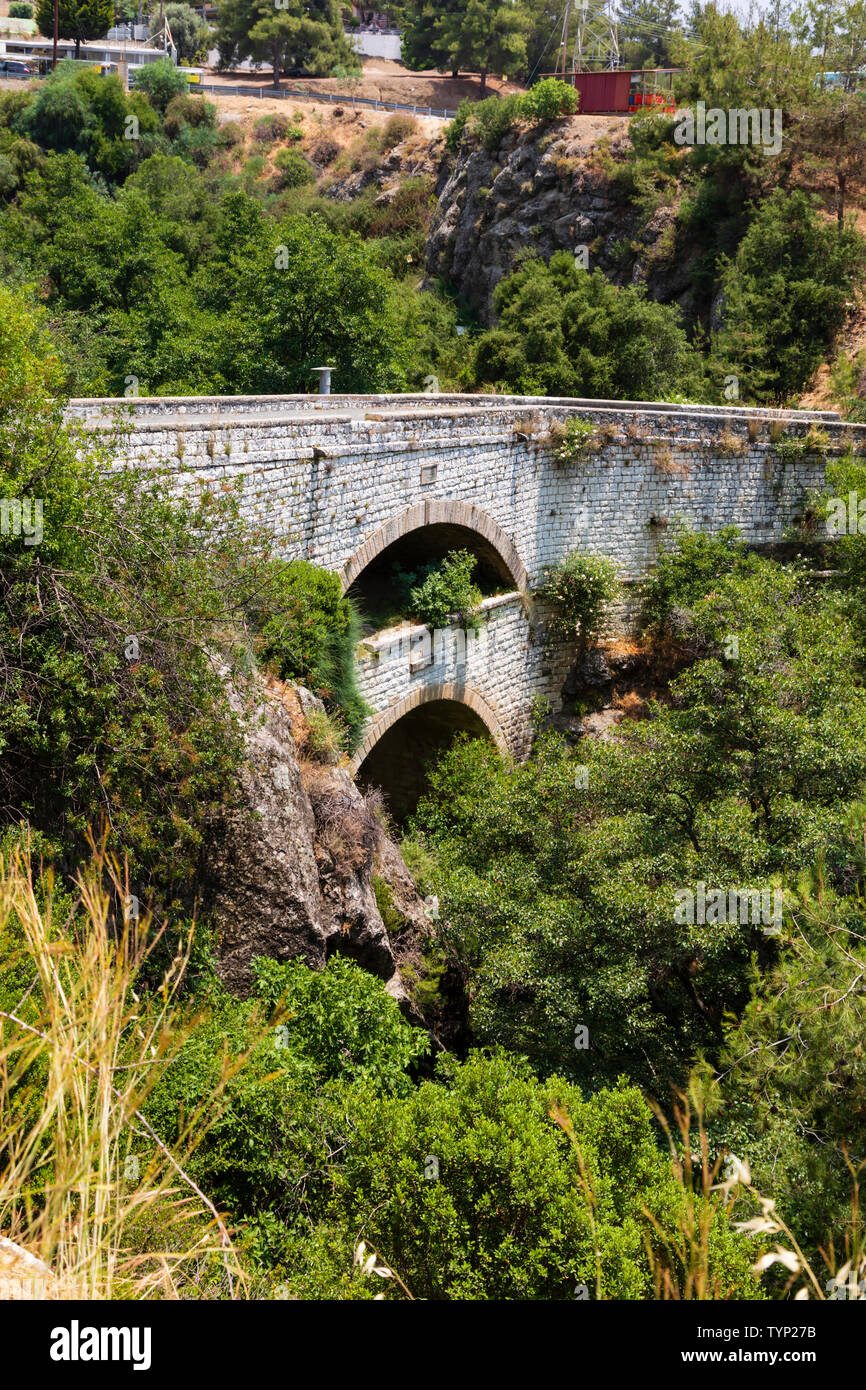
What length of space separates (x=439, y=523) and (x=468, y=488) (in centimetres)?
77

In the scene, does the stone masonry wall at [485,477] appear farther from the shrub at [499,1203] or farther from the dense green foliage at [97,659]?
the shrub at [499,1203]

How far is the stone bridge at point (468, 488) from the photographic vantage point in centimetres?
1143

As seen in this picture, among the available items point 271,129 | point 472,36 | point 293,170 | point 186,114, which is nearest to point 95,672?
point 293,170

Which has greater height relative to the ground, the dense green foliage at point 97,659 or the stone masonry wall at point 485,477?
the stone masonry wall at point 485,477

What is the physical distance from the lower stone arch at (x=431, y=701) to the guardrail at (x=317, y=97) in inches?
1711

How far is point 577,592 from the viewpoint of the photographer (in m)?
17.8

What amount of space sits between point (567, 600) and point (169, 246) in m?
17.5

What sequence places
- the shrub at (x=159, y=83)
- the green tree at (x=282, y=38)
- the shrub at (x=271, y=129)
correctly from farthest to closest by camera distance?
the green tree at (x=282, y=38)
the shrub at (x=271, y=129)
the shrub at (x=159, y=83)

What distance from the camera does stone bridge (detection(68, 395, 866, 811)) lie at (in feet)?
37.5

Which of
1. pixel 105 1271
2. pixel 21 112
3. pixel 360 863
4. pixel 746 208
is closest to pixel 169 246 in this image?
pixel 746 208

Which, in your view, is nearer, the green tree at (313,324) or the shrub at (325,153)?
the green tree at (313,324)

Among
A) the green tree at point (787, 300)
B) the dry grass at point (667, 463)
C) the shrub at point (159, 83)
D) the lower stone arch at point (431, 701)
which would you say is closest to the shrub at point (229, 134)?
the shrub at point (159, 83)

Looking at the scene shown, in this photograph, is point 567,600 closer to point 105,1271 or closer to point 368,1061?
point 368,1061

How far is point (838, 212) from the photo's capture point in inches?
1088
